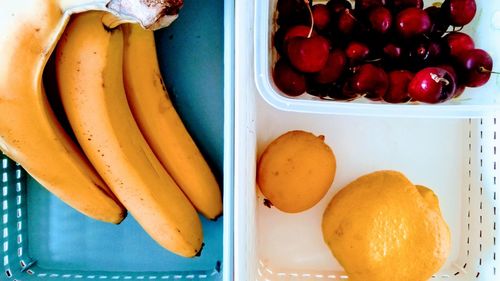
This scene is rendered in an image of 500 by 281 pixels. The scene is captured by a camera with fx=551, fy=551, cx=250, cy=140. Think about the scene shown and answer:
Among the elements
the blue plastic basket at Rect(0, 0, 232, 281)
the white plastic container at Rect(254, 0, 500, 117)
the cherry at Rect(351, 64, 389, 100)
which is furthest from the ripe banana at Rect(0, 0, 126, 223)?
the cherry at Rect(351, 64, 389, 100)

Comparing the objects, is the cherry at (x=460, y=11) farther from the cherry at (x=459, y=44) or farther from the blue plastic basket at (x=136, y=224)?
the blue plastic basket at (x=136, y=224)

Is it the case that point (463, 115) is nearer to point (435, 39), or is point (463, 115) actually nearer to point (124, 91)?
point (435, 39)

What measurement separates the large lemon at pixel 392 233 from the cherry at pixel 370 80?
14cm

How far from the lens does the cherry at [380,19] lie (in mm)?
673

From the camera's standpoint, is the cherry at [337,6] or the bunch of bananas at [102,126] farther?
the cherry at [337,6]

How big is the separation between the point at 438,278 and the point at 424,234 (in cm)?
17

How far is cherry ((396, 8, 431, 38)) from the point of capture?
666 mm

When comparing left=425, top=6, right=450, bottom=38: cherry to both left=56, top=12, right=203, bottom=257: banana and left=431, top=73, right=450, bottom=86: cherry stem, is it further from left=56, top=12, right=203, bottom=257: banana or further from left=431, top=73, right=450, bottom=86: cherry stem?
left=56, top=12, right=203, bottom=257: banana

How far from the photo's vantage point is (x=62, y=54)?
0.60m

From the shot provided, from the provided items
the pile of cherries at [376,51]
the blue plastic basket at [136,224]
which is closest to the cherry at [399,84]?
the pile of cherries at [376,51]

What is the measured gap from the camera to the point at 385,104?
0.68m

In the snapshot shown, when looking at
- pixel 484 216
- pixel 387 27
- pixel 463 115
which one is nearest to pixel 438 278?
pixel 484 216

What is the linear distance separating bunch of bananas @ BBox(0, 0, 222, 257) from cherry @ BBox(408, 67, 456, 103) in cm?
28

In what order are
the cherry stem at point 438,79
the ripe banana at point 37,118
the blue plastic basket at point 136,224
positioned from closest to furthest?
the ripe banana at point 37,118 < the cherry stem at point 438,79 < the blue plastic basket at point 136,224
